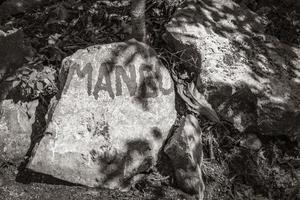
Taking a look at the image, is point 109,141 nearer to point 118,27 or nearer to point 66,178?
point 66,178

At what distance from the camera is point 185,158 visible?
3.51 m

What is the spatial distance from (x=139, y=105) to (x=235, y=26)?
169 cm

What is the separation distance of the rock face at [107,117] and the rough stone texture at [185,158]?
0.17 meters

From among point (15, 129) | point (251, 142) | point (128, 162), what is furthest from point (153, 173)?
point (15, 129)

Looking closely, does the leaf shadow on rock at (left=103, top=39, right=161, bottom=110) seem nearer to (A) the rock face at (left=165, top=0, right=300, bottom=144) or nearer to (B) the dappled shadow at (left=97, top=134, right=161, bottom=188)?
(B) the dappled shadow at (left=97, top=134, right=161, bottom=188)

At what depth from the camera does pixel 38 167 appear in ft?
11.0

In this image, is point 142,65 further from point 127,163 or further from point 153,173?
point 153,173

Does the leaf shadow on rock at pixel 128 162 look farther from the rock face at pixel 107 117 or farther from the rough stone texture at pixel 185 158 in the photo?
the rough stone texture at pixel 185 158

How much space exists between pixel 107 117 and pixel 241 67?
1654 millimetres

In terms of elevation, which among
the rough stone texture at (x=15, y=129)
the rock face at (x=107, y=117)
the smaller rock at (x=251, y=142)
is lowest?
the smaller rock at (x=251, y=142)

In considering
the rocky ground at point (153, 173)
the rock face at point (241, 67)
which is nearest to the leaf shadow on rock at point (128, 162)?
the rocky ground at point (153, 173)

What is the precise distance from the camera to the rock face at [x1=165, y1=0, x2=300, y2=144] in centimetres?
394

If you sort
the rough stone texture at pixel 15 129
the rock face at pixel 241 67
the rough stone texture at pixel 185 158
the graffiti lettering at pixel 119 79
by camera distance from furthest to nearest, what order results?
the rock face at pixel 241 67
the rough stone texture at pixel 15 129
the graffiti lettering at pixel 119 79
the rough stone texture at pixel 185 158

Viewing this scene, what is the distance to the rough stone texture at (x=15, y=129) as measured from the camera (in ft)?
12.3
